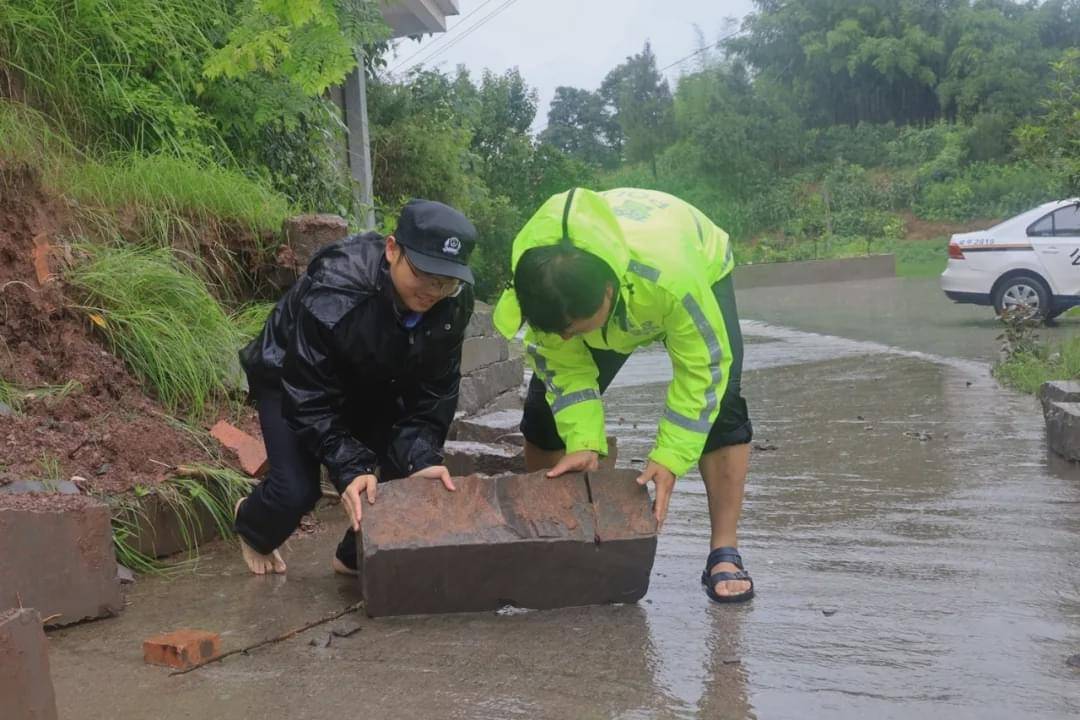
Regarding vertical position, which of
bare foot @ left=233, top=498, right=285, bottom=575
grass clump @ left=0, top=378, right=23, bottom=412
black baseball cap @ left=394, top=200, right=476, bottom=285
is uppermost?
black baseball cap @ left=394, top=200, right=476, bottom=285

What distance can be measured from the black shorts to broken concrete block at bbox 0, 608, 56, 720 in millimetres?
1845

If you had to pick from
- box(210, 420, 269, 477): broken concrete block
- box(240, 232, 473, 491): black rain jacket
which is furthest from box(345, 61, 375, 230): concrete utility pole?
box(240, 232, 473, 491): black rain jacket

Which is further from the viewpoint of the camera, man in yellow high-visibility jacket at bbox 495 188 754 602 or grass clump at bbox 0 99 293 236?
grass clump at bbox 0 99 293 236

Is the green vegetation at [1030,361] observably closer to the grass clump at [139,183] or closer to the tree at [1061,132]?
the tree at [1061,132]

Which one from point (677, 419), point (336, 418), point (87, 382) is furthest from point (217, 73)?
point (677, 419)

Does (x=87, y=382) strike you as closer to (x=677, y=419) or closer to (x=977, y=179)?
(x=677, y=419)

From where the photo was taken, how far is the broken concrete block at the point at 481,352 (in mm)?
6852

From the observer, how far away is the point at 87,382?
4.39 m

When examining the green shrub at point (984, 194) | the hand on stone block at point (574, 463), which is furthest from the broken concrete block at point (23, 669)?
the green shrub at point (984, 194)

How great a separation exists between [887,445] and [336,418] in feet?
11.7

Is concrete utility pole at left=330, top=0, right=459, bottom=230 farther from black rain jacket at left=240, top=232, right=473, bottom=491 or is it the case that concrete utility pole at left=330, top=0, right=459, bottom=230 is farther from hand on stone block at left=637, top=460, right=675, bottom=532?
hand on stone block at left=637, top=460, right=675, bottom=532

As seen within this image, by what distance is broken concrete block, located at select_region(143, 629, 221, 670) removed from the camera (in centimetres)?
287

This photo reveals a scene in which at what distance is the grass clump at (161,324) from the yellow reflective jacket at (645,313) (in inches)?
74.2

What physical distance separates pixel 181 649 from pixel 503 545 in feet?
3.13
